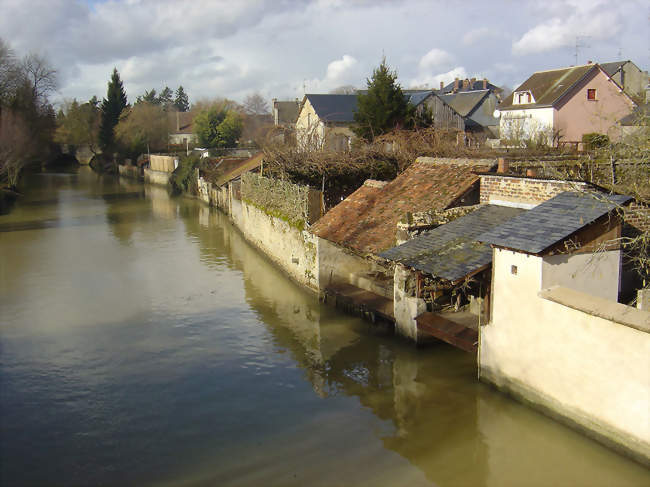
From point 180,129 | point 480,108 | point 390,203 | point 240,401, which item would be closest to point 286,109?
point 180,129

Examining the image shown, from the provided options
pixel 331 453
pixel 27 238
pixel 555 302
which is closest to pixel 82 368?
pixel 331 453

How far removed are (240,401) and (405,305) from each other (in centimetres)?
432

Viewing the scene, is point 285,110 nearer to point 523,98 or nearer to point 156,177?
point 156,177

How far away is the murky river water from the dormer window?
27.7m

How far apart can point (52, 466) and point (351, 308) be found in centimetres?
857

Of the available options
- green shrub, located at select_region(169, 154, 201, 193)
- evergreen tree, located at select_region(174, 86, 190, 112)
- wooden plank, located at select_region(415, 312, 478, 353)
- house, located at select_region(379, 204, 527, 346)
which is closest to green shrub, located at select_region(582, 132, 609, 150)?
house, located at select_region(379, 204, 527, 346)

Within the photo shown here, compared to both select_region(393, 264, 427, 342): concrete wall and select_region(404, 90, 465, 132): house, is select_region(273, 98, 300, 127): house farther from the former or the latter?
select_region(393, 264, 427, 342): concrete wall

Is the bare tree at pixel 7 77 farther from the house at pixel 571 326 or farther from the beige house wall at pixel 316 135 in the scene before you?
the house at pixel 571 326

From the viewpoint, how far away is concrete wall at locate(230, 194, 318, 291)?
17641mm

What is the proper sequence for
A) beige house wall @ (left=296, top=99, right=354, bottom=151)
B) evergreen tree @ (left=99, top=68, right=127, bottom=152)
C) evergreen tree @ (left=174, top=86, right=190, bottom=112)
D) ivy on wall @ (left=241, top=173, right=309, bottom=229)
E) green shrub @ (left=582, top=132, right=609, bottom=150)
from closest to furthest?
1. ivy on wall @ (left=241, top=173, right=309, bottom=229)
2. green shrub @ (left=582, top=132, right=609, bottom=150)
3. beige house wall @ (left=296, top=99, right=354, bottom=151)
4. evergreen tree @ (left=99, top=68, right=127, bottom=152)
5. evergreen tree @ (left=174, top=86, right=190, bottom=112)

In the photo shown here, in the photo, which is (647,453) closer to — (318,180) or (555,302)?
(555,302)

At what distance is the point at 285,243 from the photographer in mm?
20062

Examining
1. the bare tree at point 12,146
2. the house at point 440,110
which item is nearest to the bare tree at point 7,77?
the bare tree at point 12,146

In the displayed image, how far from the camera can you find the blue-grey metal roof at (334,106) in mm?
42344
